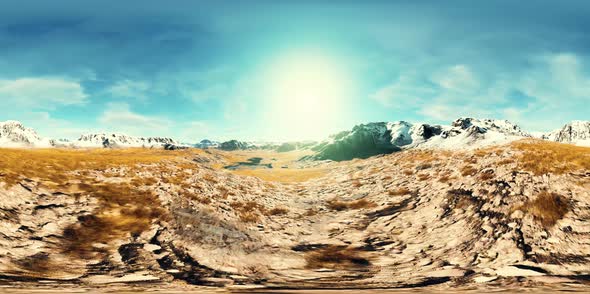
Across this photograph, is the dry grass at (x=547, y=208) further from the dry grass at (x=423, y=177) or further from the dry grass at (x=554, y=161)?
the dry grass at (x=423, y=177)

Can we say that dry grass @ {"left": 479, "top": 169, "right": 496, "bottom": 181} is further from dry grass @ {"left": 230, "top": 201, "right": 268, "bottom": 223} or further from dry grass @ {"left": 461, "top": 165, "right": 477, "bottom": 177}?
dry grass @ {"left": 230, "top": 201, "right": 268, "bottom": 223}

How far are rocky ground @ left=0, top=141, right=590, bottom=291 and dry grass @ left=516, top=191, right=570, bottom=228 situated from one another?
0.13 m

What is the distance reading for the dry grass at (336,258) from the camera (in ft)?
77.5

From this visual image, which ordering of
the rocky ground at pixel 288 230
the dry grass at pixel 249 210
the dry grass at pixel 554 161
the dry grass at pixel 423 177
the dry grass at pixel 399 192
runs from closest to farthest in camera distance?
1. the rocky ground at pixel 288 230
2. the dry grass at pixel 554 161
3. the dry grass at pixel 249 210
4. the dry grass at pixel 399 192
5. the dry grass at pixel 423 177

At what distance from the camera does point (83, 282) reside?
17.0 metres

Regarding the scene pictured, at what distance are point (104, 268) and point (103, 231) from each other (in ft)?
24.7

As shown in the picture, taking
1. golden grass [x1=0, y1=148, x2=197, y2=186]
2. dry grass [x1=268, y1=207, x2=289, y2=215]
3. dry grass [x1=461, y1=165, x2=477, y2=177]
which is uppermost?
dry grass [x1=461, y1=165, x2=477, y2=177]

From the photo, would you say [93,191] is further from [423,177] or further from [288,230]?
[423,177]

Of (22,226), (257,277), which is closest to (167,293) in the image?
(257,277)

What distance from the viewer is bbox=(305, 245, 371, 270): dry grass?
77.5 ft

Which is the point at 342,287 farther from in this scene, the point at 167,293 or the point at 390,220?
the point at 390,220

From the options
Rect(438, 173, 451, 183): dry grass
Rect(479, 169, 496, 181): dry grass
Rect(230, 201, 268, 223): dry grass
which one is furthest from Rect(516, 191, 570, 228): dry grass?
Rect(230, 201, 268, 223): dry grass

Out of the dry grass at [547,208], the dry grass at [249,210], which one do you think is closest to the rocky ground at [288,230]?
the dry grass at [547,208]

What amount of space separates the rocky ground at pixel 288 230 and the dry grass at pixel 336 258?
0.14 m
